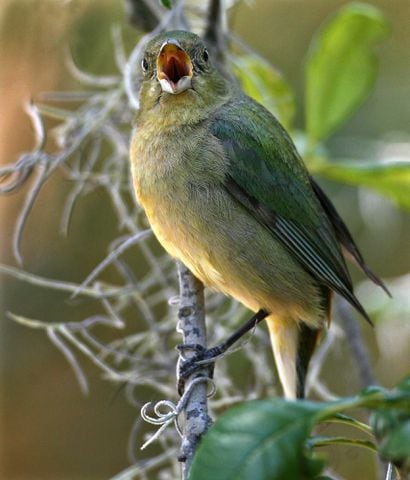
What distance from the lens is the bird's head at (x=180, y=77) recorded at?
8.75ft

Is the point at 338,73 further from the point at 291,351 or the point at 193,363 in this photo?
the point at 193,363

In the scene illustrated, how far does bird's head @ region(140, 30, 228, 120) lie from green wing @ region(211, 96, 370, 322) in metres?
0.07

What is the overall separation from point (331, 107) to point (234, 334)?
3.20 feet

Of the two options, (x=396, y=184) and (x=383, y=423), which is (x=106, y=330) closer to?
(x=396, y=184)

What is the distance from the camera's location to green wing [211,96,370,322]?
106 inches

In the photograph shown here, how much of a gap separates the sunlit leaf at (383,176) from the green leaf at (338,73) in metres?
0.27

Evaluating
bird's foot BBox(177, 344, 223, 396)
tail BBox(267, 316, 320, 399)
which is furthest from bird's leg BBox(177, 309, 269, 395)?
tail BBox(267, 316, 320, 399)

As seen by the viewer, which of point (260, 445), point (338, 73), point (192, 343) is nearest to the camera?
point (260, 445)

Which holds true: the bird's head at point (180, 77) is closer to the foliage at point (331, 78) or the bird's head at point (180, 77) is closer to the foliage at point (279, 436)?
the foliage at point (331, 78)

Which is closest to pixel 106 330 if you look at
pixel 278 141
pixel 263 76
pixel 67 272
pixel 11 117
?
pixel 67 272

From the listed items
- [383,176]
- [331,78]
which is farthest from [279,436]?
[331,78]

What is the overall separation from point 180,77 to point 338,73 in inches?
25.0

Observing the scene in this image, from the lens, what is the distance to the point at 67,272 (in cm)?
488

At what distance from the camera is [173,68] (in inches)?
109
